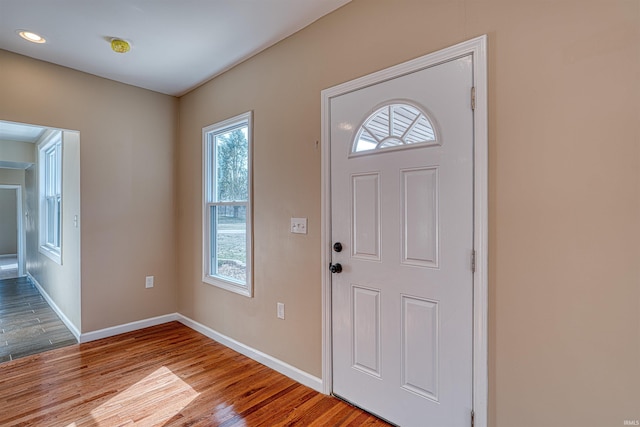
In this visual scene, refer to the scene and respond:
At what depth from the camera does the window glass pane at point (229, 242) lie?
2.93 metres

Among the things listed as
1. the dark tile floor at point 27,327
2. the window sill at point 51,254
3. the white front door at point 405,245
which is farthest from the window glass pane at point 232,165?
the window sill at point 51,254

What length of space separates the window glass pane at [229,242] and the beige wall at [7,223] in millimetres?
8461

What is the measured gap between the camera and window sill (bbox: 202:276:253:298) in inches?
110

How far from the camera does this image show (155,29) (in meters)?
2.31

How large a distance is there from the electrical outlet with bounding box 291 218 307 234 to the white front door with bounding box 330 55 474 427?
0.93 feet

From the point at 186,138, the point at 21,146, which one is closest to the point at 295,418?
the point at 186,138

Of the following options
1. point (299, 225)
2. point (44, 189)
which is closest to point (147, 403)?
point (299, 225)

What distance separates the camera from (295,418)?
6.30 ft

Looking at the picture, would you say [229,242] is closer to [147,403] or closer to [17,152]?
[147,403]

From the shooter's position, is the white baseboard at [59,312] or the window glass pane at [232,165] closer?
the window glass pane at [232,165]

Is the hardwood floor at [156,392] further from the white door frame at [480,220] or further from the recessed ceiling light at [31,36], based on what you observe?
the recessed ceiling light at [31,36]

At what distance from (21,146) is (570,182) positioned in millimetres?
7107

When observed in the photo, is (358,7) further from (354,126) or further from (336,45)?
(354,126)

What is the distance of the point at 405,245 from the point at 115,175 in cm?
307
